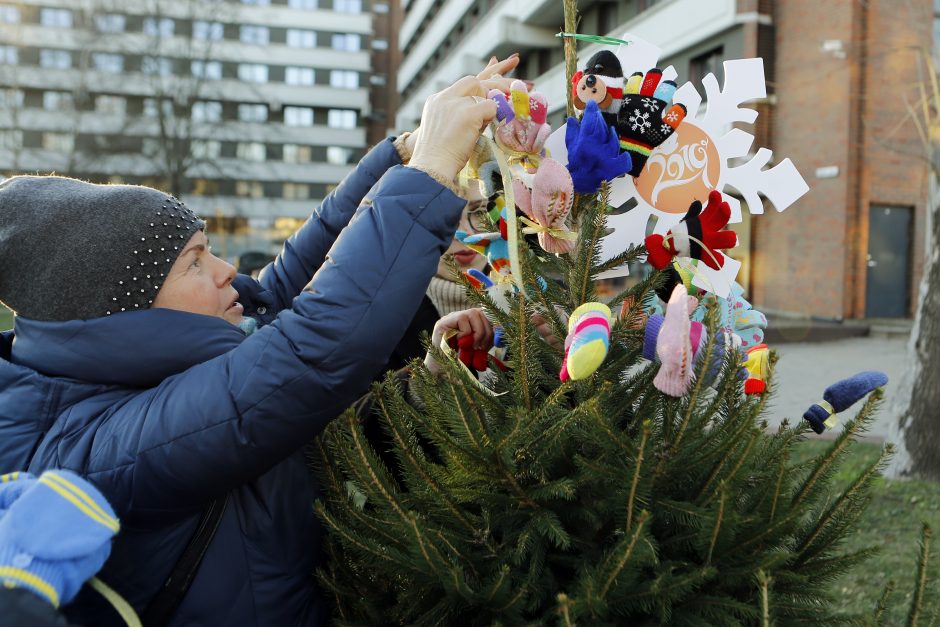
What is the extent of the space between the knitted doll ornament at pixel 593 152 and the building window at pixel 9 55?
28643 mm

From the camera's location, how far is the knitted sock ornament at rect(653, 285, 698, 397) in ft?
3.52

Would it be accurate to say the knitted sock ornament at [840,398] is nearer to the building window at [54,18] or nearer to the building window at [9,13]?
the building window at [9,13]

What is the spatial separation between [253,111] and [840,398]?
4908 cm

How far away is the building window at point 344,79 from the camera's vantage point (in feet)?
160

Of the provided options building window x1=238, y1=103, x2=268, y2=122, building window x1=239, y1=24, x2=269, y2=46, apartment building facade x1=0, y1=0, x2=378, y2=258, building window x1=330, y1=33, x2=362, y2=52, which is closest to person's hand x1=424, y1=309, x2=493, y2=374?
apartment building facade x1=0, y1=0, x2=378, y2=258

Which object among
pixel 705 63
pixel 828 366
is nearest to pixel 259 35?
pixel 705 63

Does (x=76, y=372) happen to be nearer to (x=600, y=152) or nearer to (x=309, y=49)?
(x=600, y=152)

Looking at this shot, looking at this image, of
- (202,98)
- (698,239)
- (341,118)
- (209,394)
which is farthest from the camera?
(341,118)

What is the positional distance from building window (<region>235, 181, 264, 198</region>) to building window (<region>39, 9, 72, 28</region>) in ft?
44.1

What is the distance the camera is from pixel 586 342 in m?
1.03

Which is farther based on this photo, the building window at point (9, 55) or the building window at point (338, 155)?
the building window at point (338, 155)

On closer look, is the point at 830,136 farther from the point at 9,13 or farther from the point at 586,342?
the point at 9,13

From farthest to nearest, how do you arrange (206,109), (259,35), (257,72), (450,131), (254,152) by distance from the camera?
(254,152) < (257,72) < (259,35) < (206,109) < (450,131)

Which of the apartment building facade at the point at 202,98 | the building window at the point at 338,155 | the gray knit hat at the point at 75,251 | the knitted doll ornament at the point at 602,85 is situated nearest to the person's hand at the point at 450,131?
the knitted doll ornament at the point at 602,85
